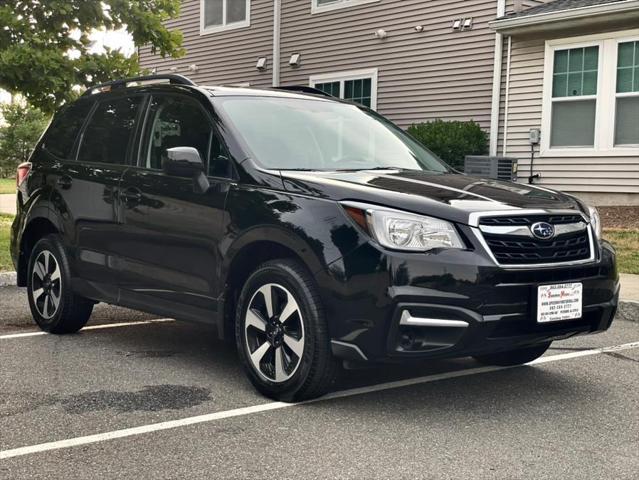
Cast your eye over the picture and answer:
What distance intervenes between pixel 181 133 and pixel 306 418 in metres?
2.17

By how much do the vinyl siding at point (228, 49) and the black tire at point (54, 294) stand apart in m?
13.8

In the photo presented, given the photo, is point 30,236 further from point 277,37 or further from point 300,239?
point 277,37

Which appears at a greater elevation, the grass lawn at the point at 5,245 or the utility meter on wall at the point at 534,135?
the utility meter on wall at the point at 534,135

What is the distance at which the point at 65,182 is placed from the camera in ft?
21.0

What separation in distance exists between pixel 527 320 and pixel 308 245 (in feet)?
3.87

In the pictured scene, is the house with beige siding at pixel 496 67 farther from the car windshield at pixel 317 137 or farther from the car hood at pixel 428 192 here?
the car hood at pixel 428 192

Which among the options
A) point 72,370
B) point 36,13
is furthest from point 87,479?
point 36,13

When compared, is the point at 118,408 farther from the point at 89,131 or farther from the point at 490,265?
the point at 89,131

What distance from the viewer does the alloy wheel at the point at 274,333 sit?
4613mm

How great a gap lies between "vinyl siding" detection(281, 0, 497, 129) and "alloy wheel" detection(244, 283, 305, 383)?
1151cm

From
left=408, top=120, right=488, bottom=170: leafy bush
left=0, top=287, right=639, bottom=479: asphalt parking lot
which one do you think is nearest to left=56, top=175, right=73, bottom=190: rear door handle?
left=0, top=287, right=639, bottom=479: asphalt parking lot

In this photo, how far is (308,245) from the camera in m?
4.53

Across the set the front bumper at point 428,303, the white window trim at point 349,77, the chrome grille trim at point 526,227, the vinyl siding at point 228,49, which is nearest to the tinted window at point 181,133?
the front bumper at point 428,303

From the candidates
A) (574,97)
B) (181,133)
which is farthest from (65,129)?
(574,97)
